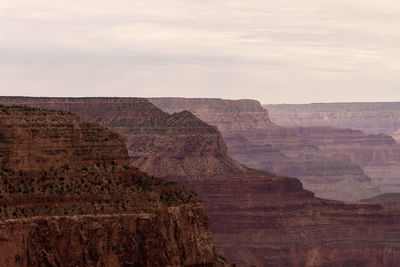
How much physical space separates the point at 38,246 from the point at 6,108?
45.7 ft

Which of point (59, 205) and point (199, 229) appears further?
point (199, 229)

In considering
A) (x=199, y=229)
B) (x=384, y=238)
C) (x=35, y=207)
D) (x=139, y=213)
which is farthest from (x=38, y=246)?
(x=384, y=238)

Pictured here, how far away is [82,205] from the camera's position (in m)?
82.7

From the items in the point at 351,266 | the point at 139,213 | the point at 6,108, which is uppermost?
the point at 6,108

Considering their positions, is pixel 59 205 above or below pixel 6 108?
below

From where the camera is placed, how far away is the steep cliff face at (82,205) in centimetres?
7974

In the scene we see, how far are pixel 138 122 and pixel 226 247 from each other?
23945mm

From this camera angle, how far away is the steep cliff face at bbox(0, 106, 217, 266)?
79.7 meters

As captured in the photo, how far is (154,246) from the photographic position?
84.7 m

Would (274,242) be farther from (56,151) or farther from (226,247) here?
(56,151)

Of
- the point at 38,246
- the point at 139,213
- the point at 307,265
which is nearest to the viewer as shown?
the point at 38,246

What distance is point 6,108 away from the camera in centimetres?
8962

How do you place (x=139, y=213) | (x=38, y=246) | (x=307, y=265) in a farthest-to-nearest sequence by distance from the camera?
(x=307, y=265) → (x=139, y=213) → (x=38, y=246)

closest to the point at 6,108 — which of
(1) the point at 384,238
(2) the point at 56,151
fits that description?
(2) the point at 56,151
